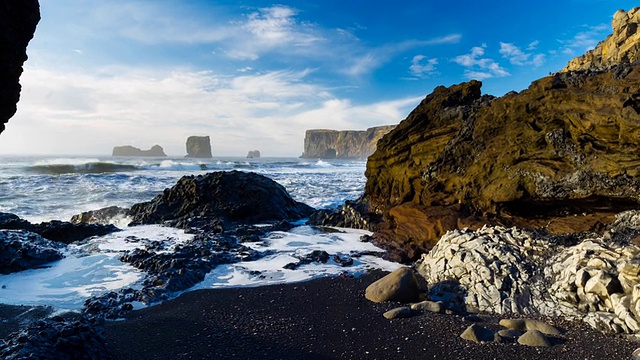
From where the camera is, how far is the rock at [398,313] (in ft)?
16.2

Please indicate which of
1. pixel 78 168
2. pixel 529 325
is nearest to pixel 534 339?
pixel 529 325

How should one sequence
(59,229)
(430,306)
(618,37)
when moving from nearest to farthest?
1. (430,306)
2. (59,229)
3. (618,37)

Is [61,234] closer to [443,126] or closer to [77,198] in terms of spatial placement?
[77,198]

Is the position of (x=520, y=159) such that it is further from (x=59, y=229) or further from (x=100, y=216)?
(x=100, y=216)

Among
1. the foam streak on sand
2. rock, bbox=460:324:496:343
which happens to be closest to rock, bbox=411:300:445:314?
rock, bbox=460:324:496:343

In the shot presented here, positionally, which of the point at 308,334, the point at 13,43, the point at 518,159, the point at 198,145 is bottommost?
the point at 308,334

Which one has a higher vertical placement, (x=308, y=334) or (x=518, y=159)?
(x=518, y=159)

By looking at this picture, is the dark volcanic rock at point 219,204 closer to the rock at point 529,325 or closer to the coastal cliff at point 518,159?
the coastal cliff at point 518,159

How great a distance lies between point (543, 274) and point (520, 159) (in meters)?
3.16

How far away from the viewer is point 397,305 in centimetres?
540

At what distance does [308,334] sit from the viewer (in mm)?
4500

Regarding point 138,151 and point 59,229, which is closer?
point 59,229

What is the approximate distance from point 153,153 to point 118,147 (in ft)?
56.8

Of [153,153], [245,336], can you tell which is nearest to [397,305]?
[245,336]
